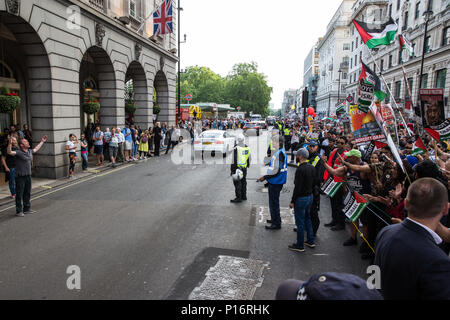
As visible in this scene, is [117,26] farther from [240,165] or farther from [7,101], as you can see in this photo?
[240,165]

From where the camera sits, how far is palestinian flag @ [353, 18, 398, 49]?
293 inches

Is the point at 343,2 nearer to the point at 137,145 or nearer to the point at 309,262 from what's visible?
the point at 137,145

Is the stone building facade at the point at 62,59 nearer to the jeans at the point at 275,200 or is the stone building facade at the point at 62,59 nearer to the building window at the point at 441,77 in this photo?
the jeans at the point at 275,200

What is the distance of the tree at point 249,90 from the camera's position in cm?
8519

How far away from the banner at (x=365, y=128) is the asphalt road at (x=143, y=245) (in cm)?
A: 211

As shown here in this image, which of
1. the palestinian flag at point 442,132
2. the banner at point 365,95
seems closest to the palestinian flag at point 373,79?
the banner at point 365,95

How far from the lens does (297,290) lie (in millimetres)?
1617

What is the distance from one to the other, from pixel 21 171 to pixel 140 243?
3935mm

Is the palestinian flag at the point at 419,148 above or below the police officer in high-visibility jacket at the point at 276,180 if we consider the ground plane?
above

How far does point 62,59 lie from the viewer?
12.6m

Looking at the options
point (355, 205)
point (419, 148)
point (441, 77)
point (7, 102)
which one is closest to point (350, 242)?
point (355, 205)

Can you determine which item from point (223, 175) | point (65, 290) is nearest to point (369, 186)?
point (65, 290)

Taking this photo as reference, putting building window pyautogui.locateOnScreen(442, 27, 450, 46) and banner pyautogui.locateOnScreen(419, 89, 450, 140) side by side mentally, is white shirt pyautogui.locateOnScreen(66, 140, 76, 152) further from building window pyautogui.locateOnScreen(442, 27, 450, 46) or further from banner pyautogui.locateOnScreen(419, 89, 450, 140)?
building window pyautogui.locateOnScreen(442, 27, 450, 46)

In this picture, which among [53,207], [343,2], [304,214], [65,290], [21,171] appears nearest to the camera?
[65,290]
